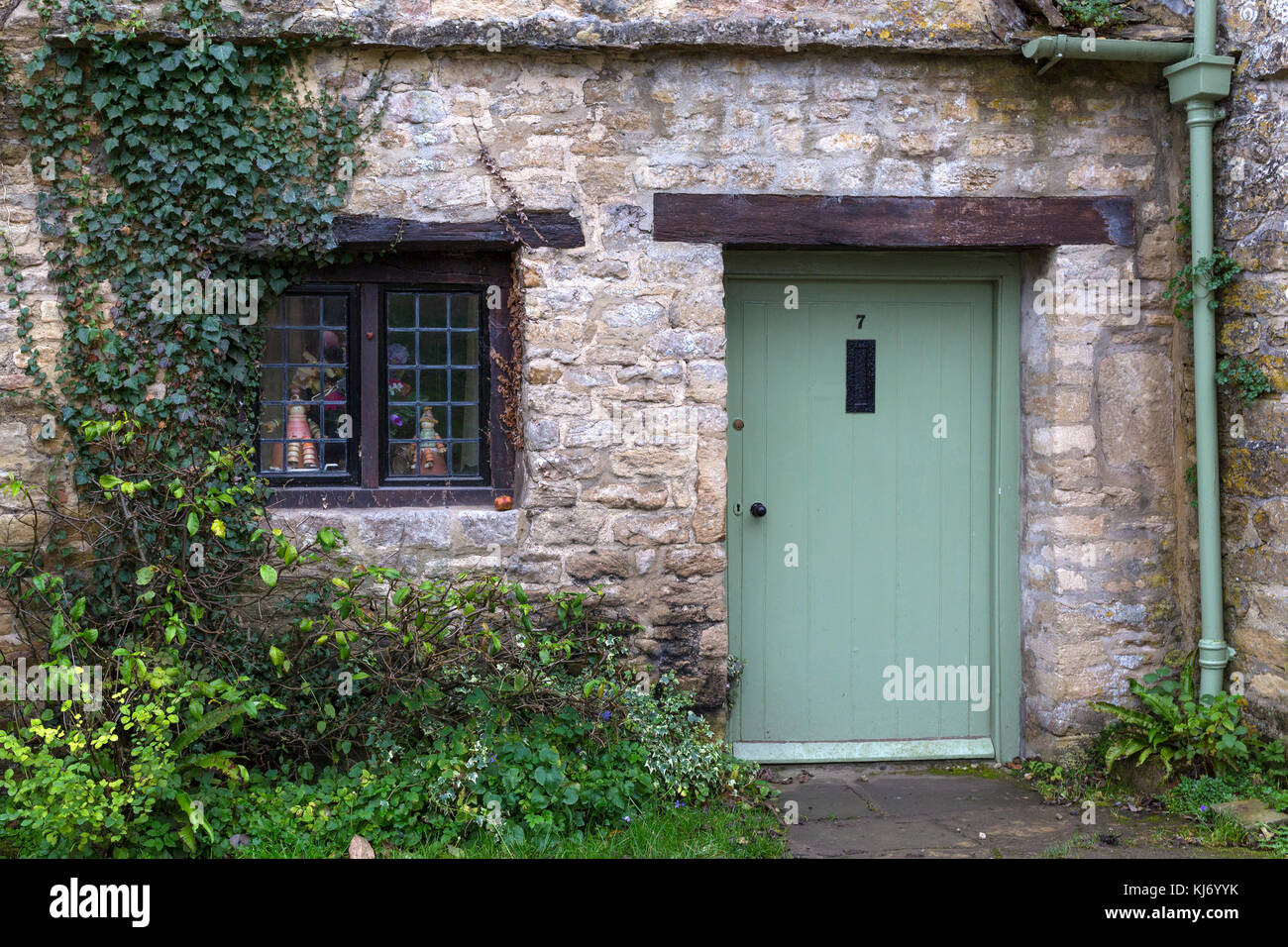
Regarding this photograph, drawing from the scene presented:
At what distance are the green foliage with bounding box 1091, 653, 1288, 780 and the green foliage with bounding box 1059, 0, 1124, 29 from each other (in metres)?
2.80

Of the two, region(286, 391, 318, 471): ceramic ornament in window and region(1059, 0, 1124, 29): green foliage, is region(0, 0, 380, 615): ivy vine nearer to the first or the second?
region(286, 391, 318, 471): ceramic ornament in window

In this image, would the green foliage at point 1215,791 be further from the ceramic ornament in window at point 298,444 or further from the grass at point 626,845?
the ceramic ornament in window at point 298,444

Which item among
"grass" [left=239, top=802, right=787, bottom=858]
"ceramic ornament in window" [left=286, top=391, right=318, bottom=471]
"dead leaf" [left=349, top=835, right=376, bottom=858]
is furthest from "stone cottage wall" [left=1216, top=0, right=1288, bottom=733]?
"ceramic ornament in window" [left=286, top=391, right=318, bottom=471]

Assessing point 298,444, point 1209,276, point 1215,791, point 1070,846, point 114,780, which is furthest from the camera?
point 298,444

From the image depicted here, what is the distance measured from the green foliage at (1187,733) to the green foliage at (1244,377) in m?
1.20

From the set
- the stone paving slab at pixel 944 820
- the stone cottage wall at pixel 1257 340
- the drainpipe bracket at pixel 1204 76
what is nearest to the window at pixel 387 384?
the stone paving slab at pixel 944 820

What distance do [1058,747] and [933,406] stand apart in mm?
1650

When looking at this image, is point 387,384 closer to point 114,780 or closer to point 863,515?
point 114,780

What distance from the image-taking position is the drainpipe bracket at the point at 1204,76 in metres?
4.61

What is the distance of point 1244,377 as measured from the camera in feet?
15.1

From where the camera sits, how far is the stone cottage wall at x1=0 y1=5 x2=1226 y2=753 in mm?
4648

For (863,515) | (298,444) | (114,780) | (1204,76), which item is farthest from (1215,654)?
(114,780)

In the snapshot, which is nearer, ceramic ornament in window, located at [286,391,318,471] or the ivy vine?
the ivy vine

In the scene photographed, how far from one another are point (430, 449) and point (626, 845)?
1958 millimetres
